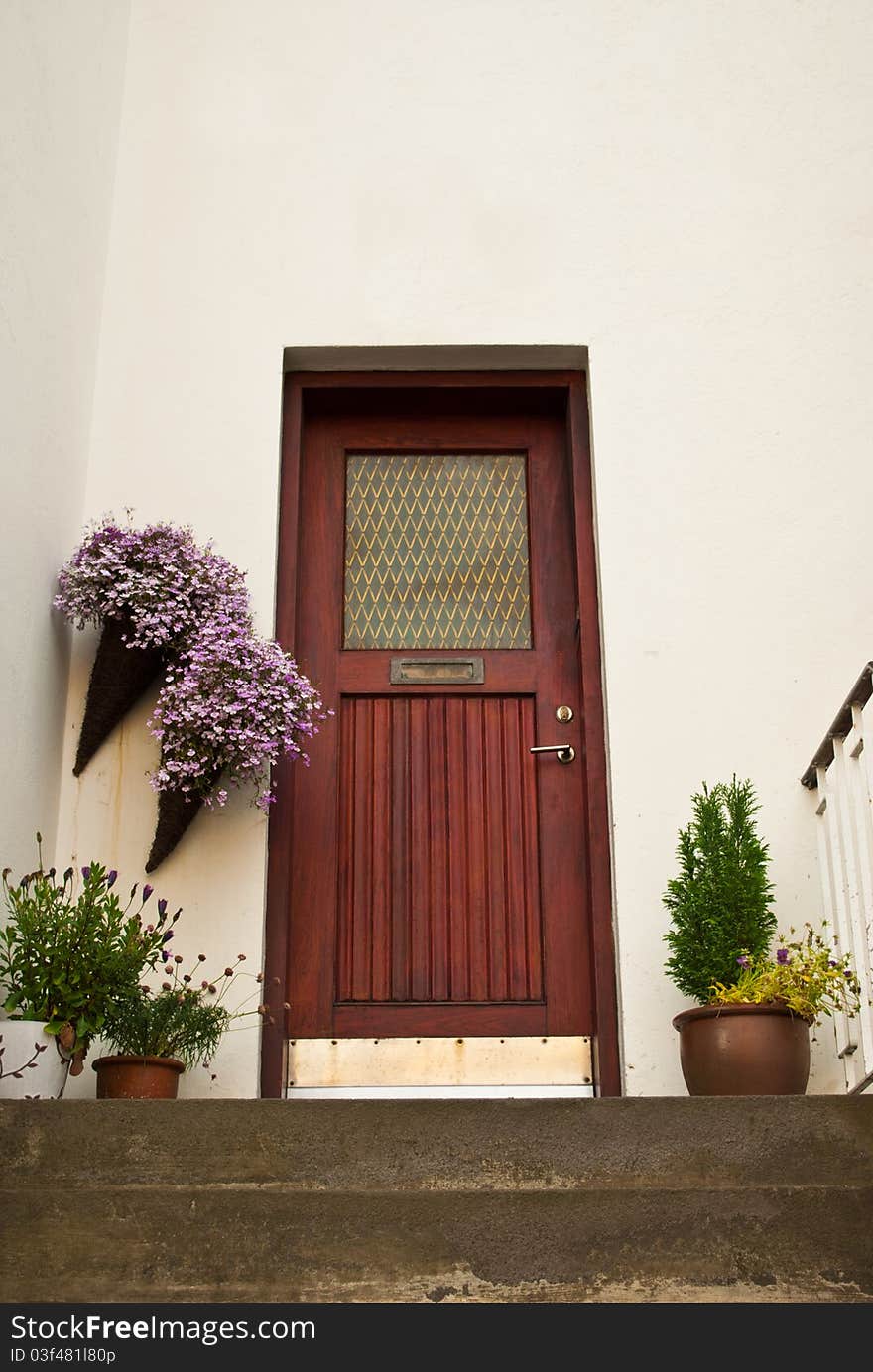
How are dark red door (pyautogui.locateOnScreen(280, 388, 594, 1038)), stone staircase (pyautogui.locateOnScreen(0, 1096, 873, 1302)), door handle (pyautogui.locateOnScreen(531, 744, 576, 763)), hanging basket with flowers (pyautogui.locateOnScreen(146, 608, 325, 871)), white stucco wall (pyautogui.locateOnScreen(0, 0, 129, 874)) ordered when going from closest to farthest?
stone staircase (pyautogui.locateOnScreen(0, 1096, 873, 1302)) < white stucco wall (pyautogui.locateOnScreen(0, 0, 129, 874)) < hanging basket with flowers (pyautogui.locateOnScreen(146, 608, 325, 871)) < dark red door (pyautogui.locateOnScreen(280, 388, 594, 1038)) < door handle (pyautogui.locateOnScreen(531, 744, 576, 763))

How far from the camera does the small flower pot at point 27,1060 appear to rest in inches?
141

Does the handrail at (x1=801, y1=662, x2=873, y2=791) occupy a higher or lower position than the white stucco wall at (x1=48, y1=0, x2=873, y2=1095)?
lower

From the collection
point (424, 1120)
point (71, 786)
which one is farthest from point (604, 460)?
point (424, 1120)

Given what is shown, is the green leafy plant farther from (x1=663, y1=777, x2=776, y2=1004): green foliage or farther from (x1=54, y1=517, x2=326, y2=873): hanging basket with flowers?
(x1=663, y1=777, x2=776, y2=1004): green foliage

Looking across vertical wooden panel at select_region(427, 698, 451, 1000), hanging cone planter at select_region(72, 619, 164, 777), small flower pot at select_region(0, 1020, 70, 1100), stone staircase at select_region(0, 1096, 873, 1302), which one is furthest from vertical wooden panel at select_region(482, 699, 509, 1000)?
stone staircase at select_region(0, 1096, 873, 1302)

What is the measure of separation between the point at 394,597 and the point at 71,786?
114 cm

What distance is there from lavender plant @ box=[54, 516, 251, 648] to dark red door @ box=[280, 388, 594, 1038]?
47cm

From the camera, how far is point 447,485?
500 centimetres

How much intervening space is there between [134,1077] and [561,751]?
1597 millimetres

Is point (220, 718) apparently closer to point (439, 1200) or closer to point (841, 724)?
point (841, 724)

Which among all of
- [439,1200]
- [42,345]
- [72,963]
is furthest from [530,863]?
[42,345]

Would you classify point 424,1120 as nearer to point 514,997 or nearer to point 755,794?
point 514,997

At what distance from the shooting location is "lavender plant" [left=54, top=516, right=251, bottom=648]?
431cm

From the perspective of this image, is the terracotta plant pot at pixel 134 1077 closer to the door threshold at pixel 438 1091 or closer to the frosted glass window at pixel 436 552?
the door threshold at pixel 438 1091
